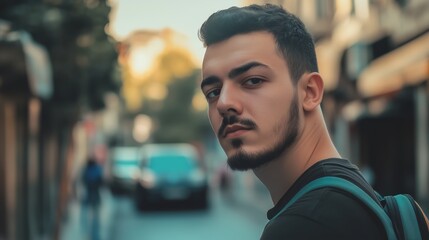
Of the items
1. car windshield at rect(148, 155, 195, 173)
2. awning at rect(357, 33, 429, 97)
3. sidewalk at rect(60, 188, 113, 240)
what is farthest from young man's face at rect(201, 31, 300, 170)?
Answer: car windshield at rect(148, 155, 195, 173)

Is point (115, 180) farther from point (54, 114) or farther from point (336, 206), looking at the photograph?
point (336, 206)

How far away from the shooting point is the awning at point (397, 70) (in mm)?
15922

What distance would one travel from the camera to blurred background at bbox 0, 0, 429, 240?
9.92 meters

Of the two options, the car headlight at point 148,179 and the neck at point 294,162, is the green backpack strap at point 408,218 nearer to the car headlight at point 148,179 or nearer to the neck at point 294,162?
the neck at point 294,162

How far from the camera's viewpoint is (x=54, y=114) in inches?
607

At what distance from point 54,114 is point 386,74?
28.7ft

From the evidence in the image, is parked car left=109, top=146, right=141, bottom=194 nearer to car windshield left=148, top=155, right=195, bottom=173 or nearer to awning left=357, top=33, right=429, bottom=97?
car windshield left=148, top=155, right=195, bottom=173

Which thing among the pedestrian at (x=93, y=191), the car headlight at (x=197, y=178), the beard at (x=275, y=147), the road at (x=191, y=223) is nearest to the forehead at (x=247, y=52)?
the beard at (x=275, y=147)

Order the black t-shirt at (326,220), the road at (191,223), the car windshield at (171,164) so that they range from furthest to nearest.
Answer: the car windshield at (171,164) < the road at (191,223) < the black t-shirt at (326,220)

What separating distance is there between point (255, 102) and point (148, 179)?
20492mm

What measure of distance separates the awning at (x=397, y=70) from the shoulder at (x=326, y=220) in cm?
1418

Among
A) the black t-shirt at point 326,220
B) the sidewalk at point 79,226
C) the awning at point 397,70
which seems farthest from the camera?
the awning at point 397,70

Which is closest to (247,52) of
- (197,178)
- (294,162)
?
(294,162)

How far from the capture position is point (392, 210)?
1.65m
